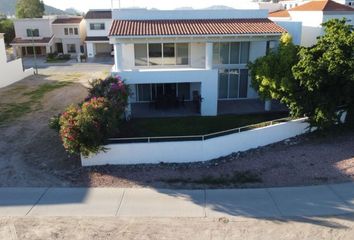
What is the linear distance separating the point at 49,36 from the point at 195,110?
38.4 m

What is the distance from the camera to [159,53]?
73.8 feet

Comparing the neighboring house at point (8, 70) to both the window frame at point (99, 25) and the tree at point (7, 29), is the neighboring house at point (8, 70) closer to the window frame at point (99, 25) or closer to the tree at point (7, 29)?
the window frame at point (99, 25)

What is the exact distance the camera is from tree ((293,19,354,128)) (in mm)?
16266

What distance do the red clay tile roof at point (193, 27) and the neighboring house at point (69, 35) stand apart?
33730mm

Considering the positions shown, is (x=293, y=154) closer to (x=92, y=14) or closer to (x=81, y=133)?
(x=81, y=133)

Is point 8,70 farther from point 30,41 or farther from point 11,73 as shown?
point 30,41

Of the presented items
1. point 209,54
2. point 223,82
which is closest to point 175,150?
point 209,54

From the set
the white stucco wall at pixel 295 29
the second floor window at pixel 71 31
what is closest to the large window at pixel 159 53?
the white stucco wall at pixel 295 29

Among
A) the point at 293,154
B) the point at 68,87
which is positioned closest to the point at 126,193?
the point at 293,154

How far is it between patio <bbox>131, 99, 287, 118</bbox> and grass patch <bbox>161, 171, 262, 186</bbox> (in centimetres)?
825

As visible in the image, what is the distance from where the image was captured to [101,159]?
1516 cm

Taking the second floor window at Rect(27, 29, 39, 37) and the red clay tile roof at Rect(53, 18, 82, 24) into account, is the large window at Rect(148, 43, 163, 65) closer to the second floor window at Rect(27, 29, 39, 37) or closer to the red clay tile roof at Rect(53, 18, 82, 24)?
the red clay tile roof at Rect(53, 18, 82, 24)

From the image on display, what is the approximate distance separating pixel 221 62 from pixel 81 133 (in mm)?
12624

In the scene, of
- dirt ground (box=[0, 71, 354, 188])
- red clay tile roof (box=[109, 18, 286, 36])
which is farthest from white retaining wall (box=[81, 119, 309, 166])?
red clay tile roof (box=[109, 18, 286, 36])
